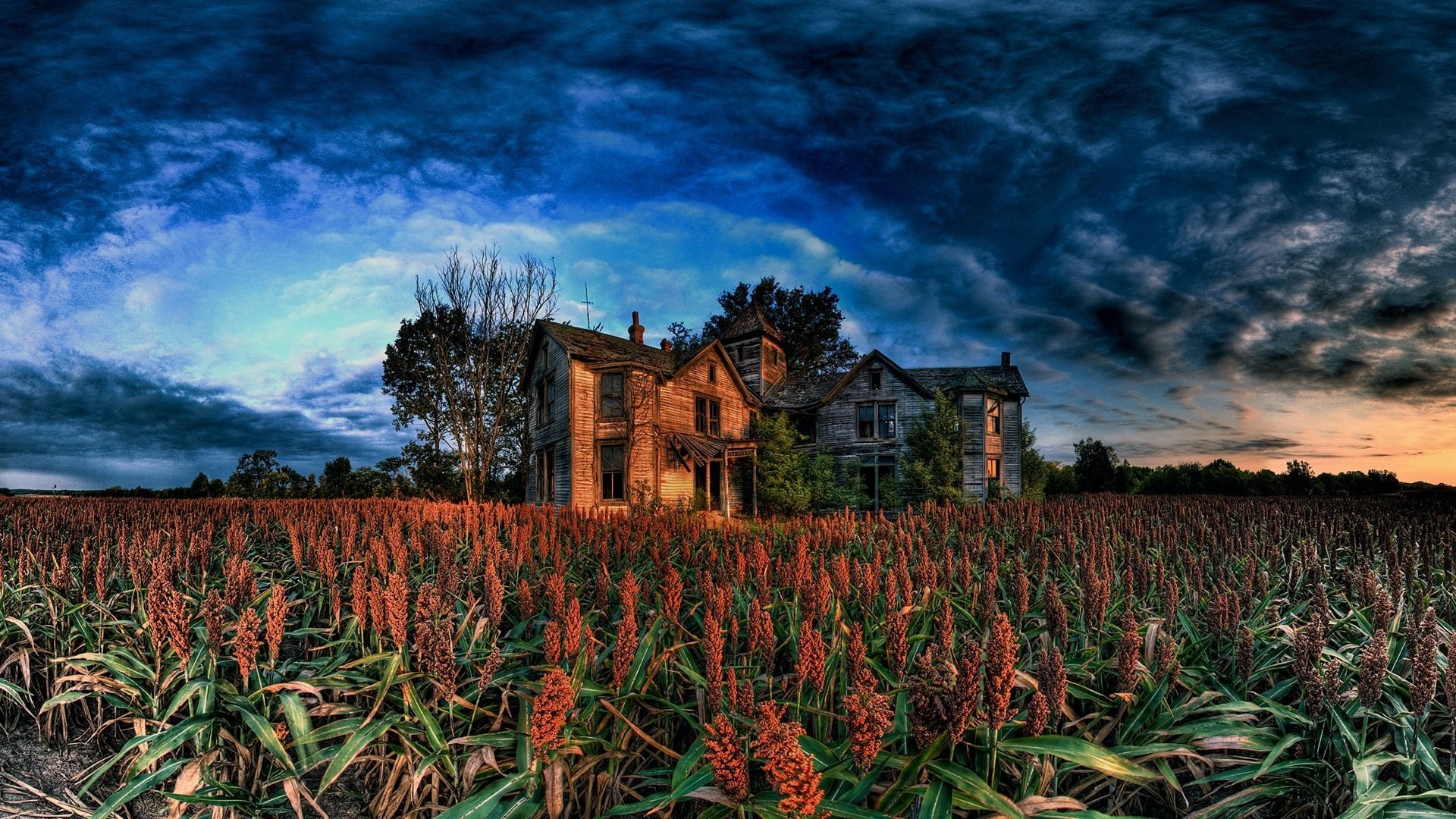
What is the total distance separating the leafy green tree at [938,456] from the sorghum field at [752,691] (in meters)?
27.6

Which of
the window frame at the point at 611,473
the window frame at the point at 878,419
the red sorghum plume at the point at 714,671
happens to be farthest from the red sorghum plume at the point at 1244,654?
the window frame at the point at 878,419

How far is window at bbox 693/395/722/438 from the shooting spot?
34.2 m

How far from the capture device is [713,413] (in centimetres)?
3572

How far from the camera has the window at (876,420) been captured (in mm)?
37312

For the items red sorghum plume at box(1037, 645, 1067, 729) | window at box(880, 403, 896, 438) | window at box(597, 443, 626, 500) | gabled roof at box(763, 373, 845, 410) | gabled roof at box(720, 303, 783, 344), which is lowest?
red sorghum plume at box(1037, 645, 1067, 729)

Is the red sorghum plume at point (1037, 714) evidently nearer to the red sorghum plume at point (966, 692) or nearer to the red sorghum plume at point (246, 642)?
the red sorghum plume at point (966, 692)

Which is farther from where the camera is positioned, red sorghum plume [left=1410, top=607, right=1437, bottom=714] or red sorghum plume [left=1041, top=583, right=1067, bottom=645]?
red sorghum plume [left=1041, top=583, right=1067, bottom=645]

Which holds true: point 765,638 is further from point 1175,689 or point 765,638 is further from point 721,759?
point 1175,689

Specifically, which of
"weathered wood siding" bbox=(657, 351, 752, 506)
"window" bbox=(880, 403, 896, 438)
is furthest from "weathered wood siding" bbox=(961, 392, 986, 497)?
"weathered wood siding" bbox=(657, 351, 752, 506)

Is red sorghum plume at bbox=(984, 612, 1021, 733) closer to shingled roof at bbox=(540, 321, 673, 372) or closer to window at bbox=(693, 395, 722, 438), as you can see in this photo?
shingled roof at bbox=(540, 321, 673, 372)

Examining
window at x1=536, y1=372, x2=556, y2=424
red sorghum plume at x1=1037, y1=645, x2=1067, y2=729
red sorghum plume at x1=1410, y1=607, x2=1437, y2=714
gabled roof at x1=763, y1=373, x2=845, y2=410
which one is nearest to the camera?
red sorghum plume at x1=1037, y1=645, x2=1067, y2=729

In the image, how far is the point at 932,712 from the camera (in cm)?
214

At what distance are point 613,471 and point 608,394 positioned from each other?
3.60 m

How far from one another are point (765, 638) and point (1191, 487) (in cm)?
4988
